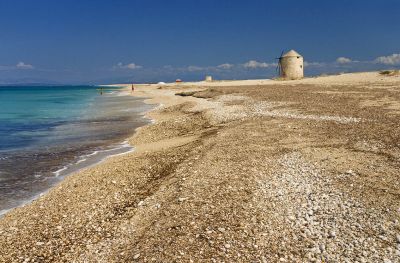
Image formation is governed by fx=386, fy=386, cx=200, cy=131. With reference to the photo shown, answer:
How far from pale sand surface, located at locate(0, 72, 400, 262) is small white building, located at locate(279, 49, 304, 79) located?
228 feet

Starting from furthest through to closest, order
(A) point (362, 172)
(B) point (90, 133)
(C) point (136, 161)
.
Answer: (B) point (90, 133)
(C) point (136, 161)
(A) point (362, 172)

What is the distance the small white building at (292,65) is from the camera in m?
83.2

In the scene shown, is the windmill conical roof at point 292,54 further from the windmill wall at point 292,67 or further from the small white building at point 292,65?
the windmill wall at point 292,67

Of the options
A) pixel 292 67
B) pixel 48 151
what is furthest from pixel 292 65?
pixel 48 151

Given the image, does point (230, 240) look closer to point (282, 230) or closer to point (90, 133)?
point (282, 230)

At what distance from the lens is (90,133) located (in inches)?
962

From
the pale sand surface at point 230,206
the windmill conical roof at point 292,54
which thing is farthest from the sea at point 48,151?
the windmill conical roof at point 292,54

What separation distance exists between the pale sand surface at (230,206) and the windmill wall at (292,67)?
69.6 metres

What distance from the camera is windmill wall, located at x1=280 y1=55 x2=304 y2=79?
83188 millimetres

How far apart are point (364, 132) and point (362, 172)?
5.70 m

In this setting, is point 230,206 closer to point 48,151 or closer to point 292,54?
point 48,151

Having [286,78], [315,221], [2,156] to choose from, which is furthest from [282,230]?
[286,78]

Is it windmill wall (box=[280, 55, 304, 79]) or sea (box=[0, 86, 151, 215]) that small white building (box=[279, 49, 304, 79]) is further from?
sea (box=[0, 86, 151, 215])

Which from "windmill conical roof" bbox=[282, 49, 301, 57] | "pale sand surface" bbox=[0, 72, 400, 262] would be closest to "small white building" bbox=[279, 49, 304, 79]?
"windmill conical roof" bbox=[282, 49, 301, 57]
